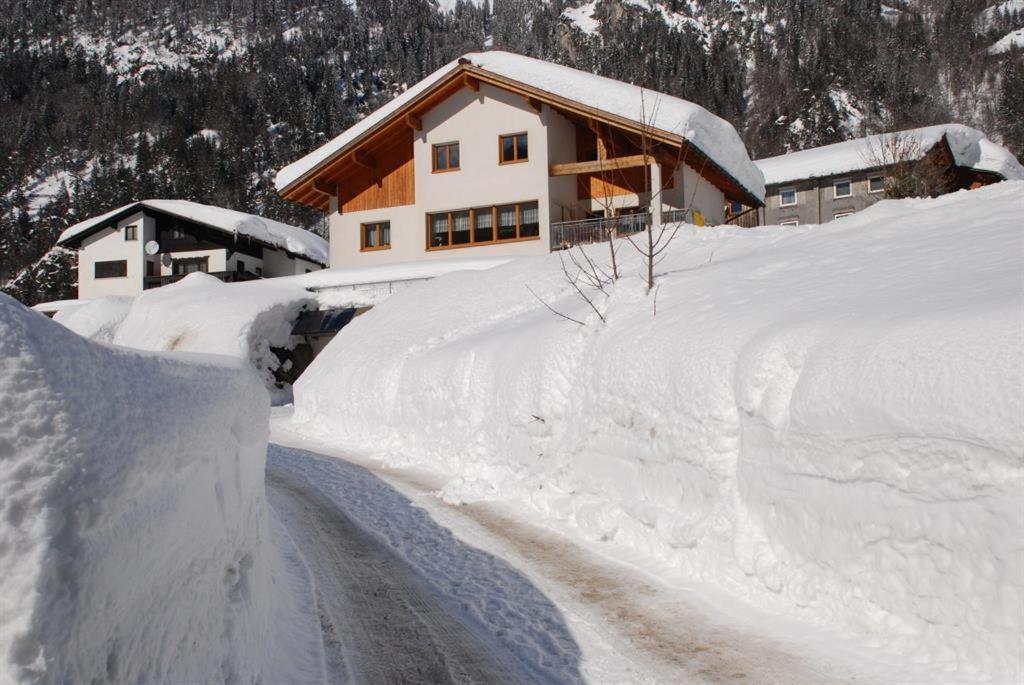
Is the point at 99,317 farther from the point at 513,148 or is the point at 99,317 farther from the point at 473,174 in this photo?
the point at 513,148

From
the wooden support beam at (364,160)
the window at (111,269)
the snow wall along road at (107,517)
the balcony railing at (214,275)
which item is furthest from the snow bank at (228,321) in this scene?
the snow wall along road at (107,517)

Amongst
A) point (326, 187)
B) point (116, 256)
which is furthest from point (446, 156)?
point (116, 256)

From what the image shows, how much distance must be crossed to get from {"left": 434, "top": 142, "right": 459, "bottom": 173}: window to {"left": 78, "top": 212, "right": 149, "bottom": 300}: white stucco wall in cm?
2496

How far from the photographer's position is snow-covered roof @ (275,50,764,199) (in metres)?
22.9

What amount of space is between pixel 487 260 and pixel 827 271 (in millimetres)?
16746

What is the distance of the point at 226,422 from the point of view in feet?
13.8

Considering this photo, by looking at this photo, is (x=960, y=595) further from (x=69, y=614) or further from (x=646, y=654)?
(x=69, y=614)

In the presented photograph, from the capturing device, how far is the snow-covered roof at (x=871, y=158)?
41406mm

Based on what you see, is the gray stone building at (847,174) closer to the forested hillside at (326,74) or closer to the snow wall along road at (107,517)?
the forested hillside at (326,74)

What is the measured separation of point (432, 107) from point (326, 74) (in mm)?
113118

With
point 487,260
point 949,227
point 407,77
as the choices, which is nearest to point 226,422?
point 949,227

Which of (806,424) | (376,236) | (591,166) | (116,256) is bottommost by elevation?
(806,424)

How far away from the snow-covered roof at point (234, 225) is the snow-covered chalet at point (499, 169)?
1237cm

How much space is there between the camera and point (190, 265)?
43.5 meters
